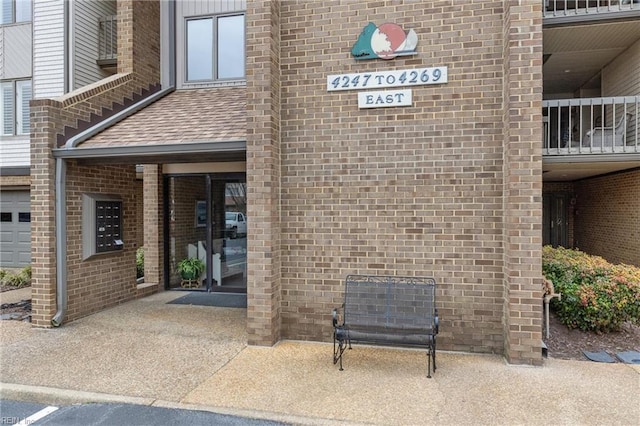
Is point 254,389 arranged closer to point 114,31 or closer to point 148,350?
point 148,350

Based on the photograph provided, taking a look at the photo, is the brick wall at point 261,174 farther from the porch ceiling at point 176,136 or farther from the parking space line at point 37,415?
the parking space line at point 37,415

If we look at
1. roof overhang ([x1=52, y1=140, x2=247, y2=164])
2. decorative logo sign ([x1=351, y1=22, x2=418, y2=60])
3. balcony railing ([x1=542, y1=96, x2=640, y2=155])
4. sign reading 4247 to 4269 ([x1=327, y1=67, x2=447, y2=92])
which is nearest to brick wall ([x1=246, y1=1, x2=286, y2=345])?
roof overhang ([x1=52, y1=140, x2=247, y2=164])

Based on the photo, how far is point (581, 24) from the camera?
7105 millimetres

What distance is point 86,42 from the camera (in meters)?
11.8

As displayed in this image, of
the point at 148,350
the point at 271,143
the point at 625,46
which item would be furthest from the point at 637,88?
the point at 148,350

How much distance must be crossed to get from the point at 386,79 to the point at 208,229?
5.37 meters

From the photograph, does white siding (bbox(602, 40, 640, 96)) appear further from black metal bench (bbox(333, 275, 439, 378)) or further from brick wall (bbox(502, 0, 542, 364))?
black metal bench (bbox(333, 275, 439, 378))

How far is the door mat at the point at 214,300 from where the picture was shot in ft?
26.4

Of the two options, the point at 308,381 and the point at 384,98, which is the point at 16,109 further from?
the point at 308,381

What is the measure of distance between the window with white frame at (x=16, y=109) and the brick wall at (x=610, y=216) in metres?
15.4

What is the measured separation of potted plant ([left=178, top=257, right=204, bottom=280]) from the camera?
932 centimetres

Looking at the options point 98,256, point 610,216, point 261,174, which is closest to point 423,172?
point 261,174

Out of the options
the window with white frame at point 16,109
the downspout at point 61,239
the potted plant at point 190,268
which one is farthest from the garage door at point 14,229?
the downspout at point 61,239

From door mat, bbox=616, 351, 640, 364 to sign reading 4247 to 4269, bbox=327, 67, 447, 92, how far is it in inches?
160
